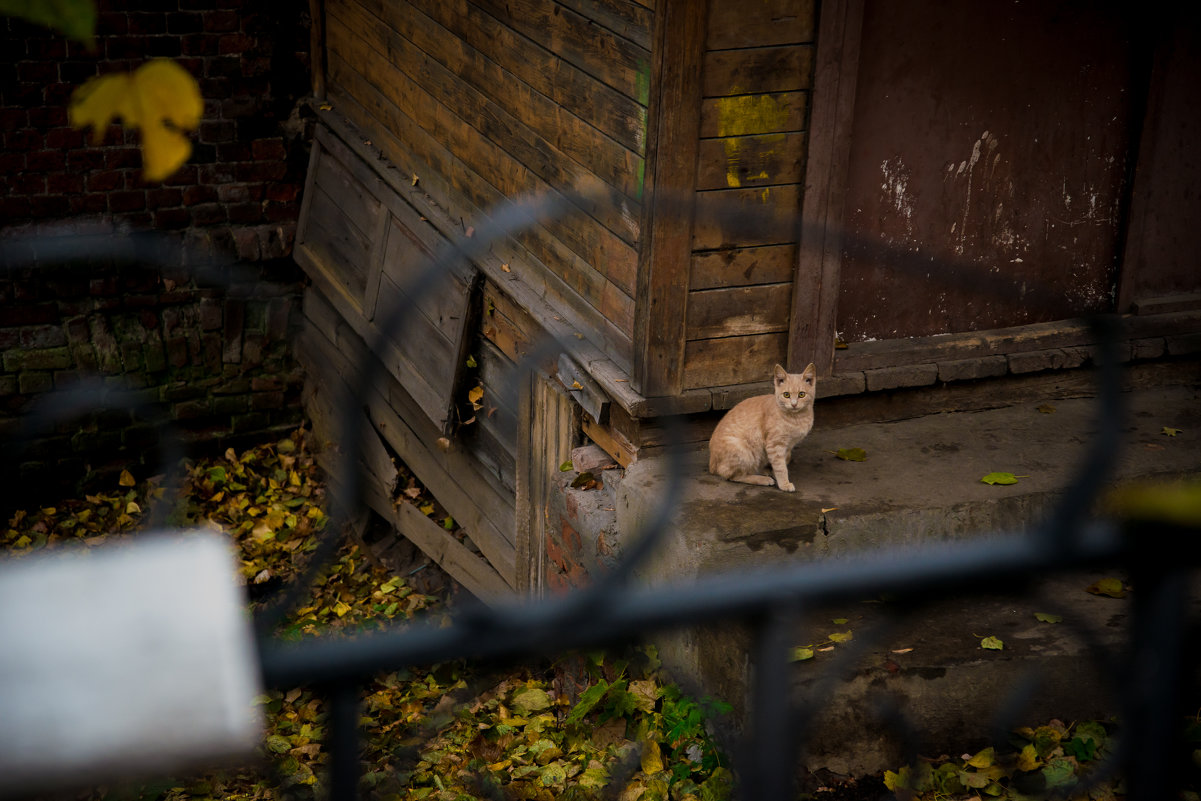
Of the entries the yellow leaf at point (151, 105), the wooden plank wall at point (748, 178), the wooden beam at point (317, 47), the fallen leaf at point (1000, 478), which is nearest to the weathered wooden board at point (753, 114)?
the wooden plank wall at point (748, 178)

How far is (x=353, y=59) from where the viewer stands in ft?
21.9

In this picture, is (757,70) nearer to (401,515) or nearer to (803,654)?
(803,654)

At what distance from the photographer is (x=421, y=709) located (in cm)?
516

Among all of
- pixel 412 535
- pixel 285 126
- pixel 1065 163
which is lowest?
pixel 412 535

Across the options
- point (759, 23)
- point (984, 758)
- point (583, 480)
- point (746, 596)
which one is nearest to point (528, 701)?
point (583, 480)

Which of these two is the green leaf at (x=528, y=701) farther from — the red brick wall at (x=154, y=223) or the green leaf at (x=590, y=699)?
the red brick wall at (x=154, y=223)

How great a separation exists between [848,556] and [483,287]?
7.88 feet

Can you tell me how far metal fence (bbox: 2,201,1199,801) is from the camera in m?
0.92

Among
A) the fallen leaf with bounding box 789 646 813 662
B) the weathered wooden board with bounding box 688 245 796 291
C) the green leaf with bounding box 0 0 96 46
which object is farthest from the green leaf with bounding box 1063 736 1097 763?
the green leaf with bounding box 0 0 96 46

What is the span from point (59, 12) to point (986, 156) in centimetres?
411

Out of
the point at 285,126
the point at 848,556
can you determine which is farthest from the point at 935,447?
the point at 285,126

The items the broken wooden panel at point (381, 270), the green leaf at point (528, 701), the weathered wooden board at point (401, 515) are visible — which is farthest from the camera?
the weathered wooden board at point (401, 515)

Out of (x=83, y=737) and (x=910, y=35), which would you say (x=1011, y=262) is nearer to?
(x=910, y=35)

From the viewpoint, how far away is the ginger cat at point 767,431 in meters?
3.94
